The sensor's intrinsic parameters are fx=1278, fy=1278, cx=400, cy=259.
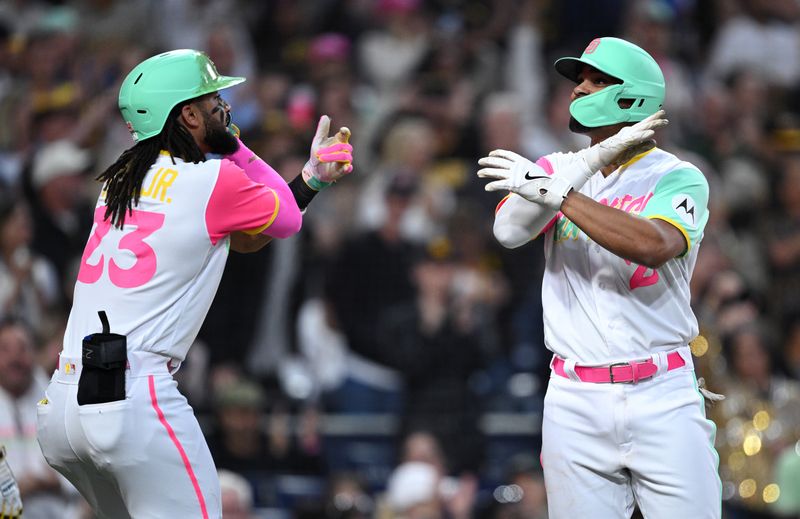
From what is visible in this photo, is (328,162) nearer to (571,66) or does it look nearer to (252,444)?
(571,66)

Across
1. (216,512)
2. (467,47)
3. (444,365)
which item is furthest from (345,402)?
(216,512)

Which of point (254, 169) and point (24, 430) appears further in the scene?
point (24, 430)

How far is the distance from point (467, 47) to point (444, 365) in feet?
11.2

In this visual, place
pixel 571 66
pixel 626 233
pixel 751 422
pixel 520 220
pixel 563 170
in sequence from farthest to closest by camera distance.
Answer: pixel 751 422, pixel 571 66, pixel 520 220, pixel 563 170, pixel 626 233

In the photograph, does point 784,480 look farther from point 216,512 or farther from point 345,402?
point 216,512

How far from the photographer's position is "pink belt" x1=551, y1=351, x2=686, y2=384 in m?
4.45

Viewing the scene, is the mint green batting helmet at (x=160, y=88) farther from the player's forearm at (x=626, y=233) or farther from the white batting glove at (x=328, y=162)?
the player's forearm at (x=626, y=233)

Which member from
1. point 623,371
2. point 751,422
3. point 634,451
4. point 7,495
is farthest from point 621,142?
point 751,422

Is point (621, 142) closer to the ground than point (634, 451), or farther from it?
farther from it

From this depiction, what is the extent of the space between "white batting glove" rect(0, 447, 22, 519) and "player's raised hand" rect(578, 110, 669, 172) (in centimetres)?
240

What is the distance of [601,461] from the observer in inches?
175

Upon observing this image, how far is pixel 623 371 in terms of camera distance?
445 centimetres

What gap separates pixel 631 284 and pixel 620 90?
0.70m

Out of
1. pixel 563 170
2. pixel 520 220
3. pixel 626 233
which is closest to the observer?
pixel 626 233
